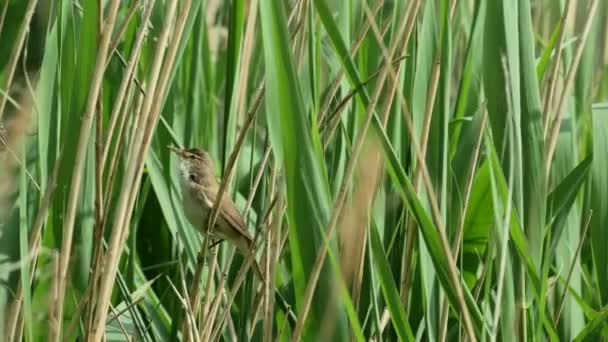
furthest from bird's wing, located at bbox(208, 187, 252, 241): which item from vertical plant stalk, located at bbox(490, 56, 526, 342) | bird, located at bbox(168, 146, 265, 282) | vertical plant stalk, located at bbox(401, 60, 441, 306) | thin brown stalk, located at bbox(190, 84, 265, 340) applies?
vertical plant stalk, located at bbox(490, 56, 526, 342)

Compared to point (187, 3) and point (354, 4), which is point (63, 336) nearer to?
point (187, 3)

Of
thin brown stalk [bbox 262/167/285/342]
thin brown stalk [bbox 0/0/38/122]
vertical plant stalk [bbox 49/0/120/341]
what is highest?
thin brown stalk [bbox 0/0/38/122]

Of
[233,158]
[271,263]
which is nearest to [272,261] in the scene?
[271,263]

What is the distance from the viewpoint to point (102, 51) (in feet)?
5.74

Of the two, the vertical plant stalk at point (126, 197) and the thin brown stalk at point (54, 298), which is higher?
the vertical plant stalk at point (126, 197)

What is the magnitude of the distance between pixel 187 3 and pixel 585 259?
1.51 meters

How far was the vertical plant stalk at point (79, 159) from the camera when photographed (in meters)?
1.75

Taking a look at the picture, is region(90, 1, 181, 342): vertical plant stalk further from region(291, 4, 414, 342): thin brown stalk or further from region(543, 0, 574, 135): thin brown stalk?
region(543, 0, 574, 135): thin brown stalk

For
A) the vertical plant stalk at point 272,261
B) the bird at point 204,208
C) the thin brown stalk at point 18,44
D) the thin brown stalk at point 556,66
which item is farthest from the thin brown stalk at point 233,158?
the thin brown stalk at point 556,66

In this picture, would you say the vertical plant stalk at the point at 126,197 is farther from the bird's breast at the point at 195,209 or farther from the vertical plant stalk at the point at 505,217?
the bird's breast at the point at 195,209

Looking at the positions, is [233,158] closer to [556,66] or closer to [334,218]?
[334,218]

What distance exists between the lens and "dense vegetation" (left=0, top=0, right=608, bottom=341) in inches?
70.0

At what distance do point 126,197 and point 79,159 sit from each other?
4.3 inches

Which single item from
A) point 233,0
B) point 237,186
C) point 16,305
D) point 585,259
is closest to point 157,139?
point 237,186
